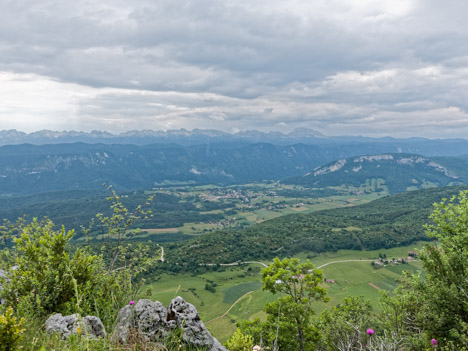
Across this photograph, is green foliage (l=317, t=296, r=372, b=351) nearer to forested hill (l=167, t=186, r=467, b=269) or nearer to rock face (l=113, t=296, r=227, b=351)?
rock face (l=113, t=296, r=227, b=351)

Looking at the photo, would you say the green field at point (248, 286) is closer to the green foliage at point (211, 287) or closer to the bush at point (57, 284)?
the green foliage at point (211, 287)

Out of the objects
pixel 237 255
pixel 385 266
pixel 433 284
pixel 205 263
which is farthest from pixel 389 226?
pixel 433 284

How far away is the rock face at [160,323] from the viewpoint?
7.87 meters

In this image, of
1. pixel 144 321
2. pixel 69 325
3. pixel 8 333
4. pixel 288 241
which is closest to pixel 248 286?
pixel 288 241

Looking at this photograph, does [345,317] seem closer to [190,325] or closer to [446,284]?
[446,284]

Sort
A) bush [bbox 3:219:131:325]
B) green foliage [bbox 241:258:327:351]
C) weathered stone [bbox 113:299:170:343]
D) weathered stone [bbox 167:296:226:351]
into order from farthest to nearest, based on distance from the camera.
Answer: green foliage [bbox 241:258:327:351], bush [bbox 3:219:131:325], weathered stone [bbox 167:296:226:351], weathered stone [bbox 113:299:170:343]

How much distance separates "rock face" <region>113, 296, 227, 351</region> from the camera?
7871 millimetres

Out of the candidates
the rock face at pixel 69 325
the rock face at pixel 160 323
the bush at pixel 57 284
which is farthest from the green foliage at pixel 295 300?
the rock face at pixel 69 325

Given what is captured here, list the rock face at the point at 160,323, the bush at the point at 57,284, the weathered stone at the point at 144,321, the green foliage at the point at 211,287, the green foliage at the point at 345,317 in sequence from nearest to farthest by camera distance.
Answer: the weathered stone at the point at 144,321, the rock face at the point at 160,323, the bush at the point at 57,284, the green foliage at the point at 345,317, the green foliage at the point at 211,287

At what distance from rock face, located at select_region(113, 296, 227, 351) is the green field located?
6771cm

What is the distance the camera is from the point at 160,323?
27.8 ft

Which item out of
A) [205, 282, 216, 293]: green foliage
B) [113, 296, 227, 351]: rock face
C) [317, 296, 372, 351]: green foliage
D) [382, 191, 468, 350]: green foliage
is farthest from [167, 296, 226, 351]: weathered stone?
[205, 282, 216, 293]: green foliage

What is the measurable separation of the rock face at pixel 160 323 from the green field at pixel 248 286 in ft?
222

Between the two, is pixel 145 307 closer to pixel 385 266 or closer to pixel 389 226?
pixel 385 266
